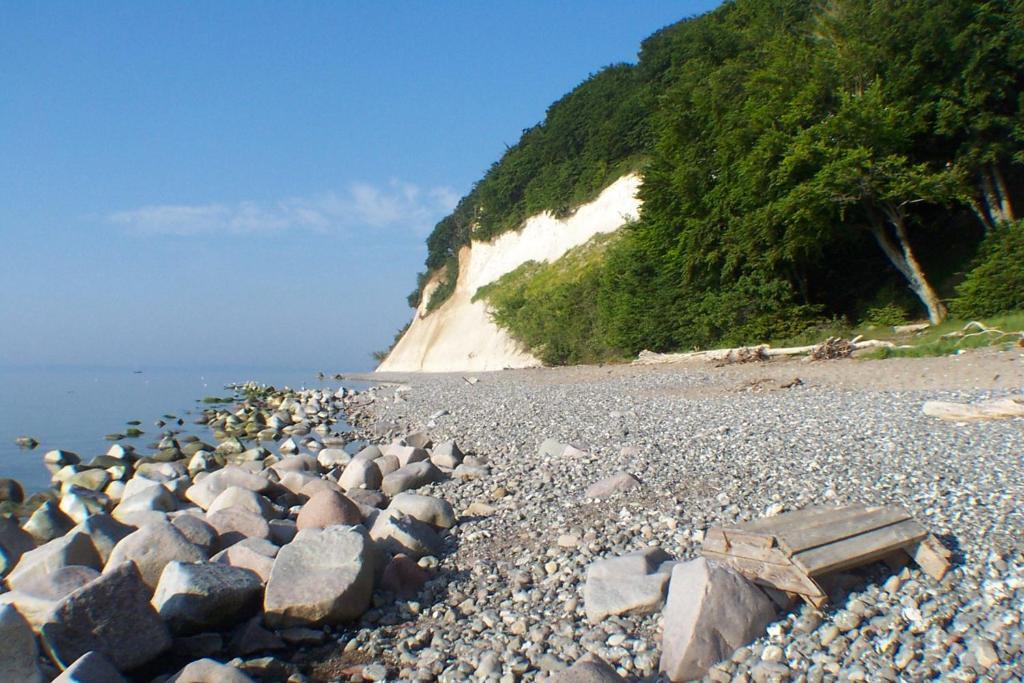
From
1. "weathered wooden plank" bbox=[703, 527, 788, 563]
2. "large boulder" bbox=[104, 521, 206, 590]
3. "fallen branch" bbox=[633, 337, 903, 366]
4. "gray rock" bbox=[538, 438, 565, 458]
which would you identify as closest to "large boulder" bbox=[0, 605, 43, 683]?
"large boulder" bbox=[104, 521, 206, 590]

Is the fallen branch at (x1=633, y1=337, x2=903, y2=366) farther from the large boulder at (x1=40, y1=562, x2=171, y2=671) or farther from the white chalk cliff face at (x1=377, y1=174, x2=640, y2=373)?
the large boulder at (x1=40, y1=562, x2=171, y2=671)

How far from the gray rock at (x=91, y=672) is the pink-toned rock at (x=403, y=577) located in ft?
6.05

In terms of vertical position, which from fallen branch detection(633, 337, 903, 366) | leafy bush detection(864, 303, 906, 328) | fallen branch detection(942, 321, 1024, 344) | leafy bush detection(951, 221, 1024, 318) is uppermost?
leafy bush detection(951, 221, 1024, 318)

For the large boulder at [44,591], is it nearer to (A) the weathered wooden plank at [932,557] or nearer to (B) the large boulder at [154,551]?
(B) the large boulder at [154,551]

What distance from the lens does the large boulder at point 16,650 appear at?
3.67m

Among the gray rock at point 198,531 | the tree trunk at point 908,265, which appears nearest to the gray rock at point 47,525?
the gray rock at point 198,531

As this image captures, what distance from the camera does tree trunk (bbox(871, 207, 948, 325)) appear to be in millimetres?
19766

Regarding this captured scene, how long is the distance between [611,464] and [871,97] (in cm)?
1654

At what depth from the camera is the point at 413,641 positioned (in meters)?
4.53

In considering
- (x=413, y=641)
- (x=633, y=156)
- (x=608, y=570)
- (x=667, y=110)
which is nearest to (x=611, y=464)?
(x=608, y=570)

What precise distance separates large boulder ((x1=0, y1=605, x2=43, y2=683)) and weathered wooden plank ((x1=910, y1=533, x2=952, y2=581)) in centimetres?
479

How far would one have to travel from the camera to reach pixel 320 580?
4824mm

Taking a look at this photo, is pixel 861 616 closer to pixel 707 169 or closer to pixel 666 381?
pixel 666 381

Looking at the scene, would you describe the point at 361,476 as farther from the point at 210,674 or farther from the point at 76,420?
the point at 76,420
